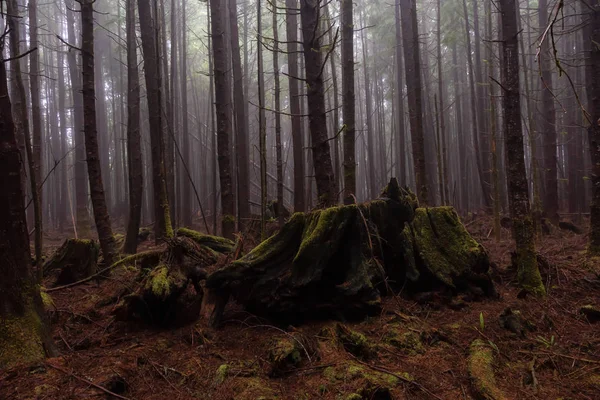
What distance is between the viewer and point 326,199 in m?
5.88

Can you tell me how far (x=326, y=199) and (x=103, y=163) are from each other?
22.4 meters

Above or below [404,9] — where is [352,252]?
below

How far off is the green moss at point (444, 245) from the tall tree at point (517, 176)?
0.58 meters

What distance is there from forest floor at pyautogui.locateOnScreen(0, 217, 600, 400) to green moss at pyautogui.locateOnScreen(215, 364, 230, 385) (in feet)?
0.03

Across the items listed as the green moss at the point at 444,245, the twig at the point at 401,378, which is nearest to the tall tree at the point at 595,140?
the green moss at the point at 444,245

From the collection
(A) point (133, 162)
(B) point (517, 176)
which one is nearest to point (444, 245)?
(B) point (517, 176)

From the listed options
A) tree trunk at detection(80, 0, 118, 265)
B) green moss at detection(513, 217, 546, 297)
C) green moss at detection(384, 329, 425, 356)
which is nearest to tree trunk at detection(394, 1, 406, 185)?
green moss at detection(513, 217, 546, 297)

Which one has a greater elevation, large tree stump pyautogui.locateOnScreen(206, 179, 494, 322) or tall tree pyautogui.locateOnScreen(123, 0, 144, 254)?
tall tree pyautogui.locateOnScreen(123, 0, 144, 254)

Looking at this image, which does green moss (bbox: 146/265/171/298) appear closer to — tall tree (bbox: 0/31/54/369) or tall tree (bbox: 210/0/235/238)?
tall tree (bbox: 0/31/54/369)

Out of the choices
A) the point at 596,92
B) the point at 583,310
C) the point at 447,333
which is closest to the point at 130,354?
the point at 447,333

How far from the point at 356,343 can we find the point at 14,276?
319cm

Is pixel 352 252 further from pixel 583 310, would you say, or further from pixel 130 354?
pixel 583 310

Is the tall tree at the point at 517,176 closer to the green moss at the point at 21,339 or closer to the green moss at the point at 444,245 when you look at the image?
the green moss at the point at 444,245

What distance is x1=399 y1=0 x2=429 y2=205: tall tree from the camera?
10.2 metres
